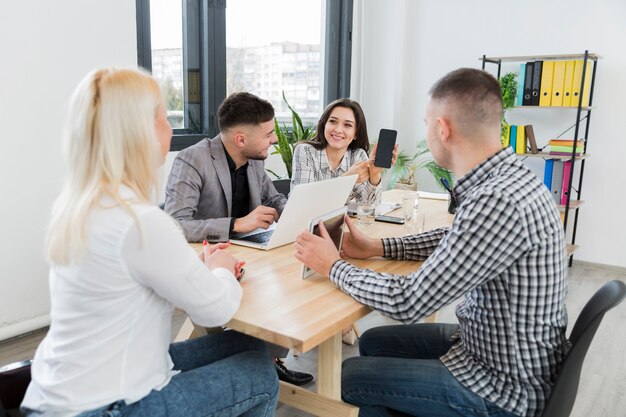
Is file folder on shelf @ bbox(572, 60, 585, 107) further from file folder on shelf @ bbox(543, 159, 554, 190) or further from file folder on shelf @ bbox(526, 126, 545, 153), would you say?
file folder on shelf @ bbox(543, 159, 554, 190)

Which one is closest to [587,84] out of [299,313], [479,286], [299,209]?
[299,209]

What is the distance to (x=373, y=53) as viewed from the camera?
5.18 meters

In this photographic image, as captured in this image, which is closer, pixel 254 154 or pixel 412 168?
pixel 254 154

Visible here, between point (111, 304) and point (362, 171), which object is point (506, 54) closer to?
point (362, 171)

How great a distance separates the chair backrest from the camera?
3.79ft

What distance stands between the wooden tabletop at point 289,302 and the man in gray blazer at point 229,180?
14 cm

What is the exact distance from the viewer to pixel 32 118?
2.67 meters

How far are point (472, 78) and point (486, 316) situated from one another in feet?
1.95

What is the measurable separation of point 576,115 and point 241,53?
264 centimetres

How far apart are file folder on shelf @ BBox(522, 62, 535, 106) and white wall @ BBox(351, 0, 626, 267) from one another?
288mm

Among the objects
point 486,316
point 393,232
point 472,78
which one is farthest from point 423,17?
point 486,316

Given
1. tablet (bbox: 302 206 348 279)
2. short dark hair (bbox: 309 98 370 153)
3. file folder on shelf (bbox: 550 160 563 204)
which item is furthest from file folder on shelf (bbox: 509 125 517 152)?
tablet (bbox: 302 206 348 279)

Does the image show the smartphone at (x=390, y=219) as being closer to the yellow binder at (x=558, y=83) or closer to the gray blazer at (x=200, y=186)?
the gray blazer at (x=200, y=186)

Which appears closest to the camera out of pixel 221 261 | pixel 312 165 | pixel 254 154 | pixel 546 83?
pixel 221 261
